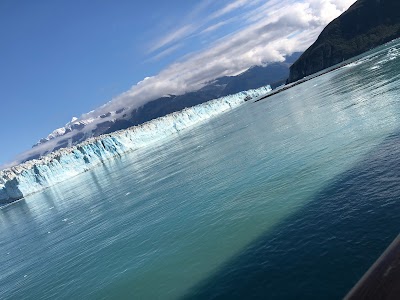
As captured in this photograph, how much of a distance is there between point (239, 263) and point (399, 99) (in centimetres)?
2838

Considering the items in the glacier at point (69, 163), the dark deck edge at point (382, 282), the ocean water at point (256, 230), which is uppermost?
the glacier at point (69, 163)

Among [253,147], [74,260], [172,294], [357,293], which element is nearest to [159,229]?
[74,260]

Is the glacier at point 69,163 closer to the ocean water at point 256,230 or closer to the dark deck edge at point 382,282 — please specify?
the ocean water at point 256,230

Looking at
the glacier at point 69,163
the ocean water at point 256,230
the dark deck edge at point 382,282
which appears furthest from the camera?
the glacier at point 69,163

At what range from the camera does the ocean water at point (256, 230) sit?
568 inches

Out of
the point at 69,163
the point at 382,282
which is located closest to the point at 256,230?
the point at 382,282

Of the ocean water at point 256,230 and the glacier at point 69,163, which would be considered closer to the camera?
the ocean water at point 256,230

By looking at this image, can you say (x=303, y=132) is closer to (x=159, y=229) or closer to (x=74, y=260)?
(x=159, y=229)

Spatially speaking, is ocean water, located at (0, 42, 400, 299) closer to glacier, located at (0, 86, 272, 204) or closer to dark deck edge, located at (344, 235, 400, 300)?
dark deck edge, located at (344, 235, 400, 300)

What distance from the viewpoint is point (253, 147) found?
1849 inches

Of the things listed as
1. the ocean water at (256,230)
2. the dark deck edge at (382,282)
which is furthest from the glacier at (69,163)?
the dark deck edge at (382,282)

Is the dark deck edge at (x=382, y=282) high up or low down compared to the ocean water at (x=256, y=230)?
up

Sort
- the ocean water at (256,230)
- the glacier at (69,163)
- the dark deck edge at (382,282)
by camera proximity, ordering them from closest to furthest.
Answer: the dark deck edge at (382,282) < the ocean water at (256,230) < the glacier at (69,163)

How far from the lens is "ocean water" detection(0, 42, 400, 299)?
47.3 feet
